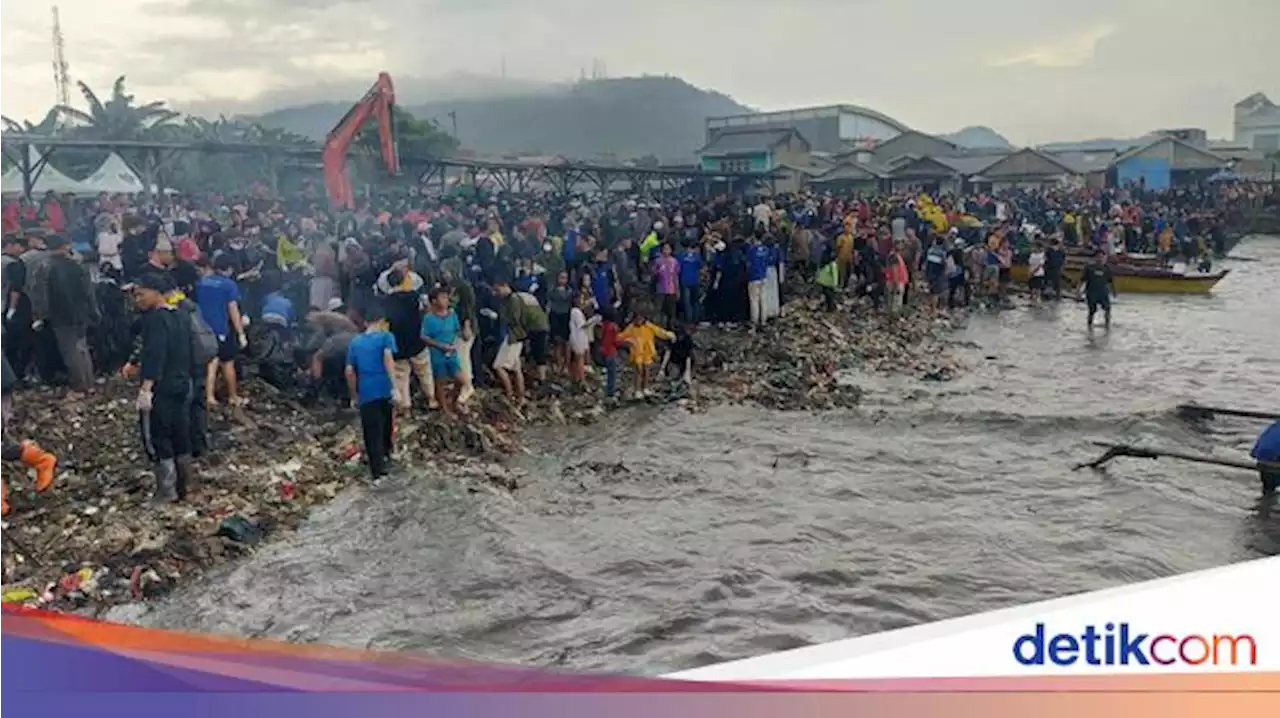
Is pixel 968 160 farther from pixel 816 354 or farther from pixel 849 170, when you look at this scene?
pixel 816 354

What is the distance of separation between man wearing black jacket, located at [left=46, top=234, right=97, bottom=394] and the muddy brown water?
57.0 inches

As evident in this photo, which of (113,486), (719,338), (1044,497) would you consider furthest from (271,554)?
(719,338)

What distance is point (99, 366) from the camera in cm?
591

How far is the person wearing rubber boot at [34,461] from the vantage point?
157 inches

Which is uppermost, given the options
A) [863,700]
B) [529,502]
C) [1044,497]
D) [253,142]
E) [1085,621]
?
[253,142]

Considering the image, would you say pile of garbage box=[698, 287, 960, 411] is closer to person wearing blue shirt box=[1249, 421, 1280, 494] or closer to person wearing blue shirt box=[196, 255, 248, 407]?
person wearing blue shirt box=[196, 255, 248, 407]

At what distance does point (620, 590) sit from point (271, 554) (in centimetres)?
181

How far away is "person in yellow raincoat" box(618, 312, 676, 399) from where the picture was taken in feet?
33.7

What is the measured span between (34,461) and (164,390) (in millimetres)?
1306

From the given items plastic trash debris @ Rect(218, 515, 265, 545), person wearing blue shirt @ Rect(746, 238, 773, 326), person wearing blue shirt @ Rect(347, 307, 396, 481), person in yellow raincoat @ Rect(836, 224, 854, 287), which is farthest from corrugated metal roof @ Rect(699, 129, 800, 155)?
person in yellow raincoat @ Rect(836, 224, 854, 287)

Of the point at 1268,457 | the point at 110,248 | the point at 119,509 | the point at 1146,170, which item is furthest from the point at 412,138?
the point at 110,248

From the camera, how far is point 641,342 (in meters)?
10.3

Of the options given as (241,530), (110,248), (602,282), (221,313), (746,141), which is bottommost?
(241,530)

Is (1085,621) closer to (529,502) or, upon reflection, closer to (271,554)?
(271,554)
